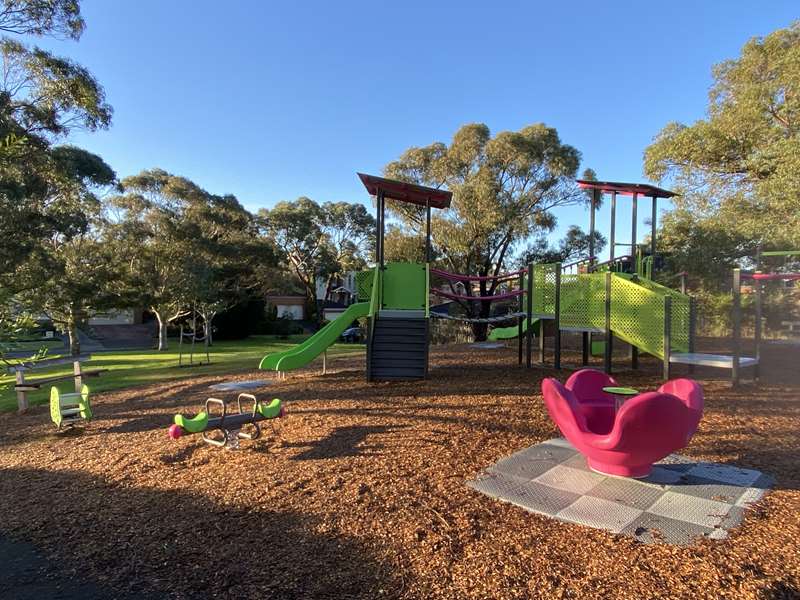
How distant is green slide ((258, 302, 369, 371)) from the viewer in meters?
9.73

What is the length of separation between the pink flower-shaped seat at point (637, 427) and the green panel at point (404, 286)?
266 inches

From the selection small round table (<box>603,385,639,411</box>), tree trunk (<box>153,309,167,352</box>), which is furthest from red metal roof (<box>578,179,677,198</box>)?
tree trunk (<box>153,309,167,352</box>)

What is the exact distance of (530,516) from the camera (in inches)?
144

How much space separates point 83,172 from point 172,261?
9.11 m

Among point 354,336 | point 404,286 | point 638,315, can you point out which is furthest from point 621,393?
point 354,336

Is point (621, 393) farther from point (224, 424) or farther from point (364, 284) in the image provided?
point (364, 284)

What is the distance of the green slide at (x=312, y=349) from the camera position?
9.73m

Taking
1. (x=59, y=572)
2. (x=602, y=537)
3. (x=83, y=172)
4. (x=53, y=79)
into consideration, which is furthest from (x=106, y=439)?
(x=83, y=172)

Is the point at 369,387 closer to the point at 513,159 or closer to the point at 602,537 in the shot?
the point at 602,537

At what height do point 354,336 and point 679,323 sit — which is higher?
point 679,323

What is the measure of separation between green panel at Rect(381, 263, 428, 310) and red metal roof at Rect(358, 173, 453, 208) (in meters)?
1.74

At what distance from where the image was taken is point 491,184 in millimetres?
22812

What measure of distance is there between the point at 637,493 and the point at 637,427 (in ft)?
2.07

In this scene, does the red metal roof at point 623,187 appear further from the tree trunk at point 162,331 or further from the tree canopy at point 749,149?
the tree trunk at point 162,331
